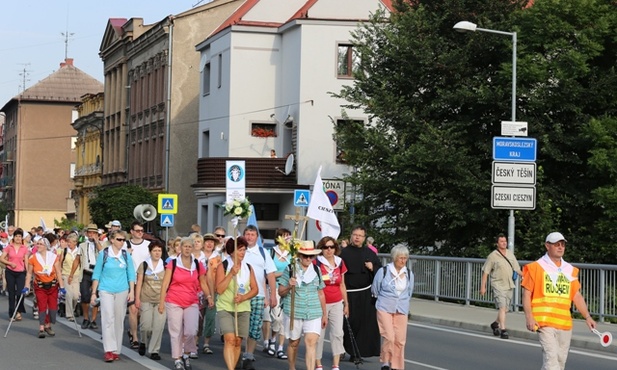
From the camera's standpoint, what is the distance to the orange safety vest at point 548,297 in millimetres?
11523

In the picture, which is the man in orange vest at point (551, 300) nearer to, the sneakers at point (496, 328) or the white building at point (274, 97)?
the sneakers at point (496, 328)

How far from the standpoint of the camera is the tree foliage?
30.3 metres

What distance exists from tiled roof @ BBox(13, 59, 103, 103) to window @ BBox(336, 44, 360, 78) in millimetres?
66281

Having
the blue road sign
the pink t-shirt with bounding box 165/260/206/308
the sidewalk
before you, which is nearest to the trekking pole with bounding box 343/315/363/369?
the pink t-shirt with bounding box 165/260/206/308

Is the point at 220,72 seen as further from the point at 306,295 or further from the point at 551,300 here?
the point at 551,300

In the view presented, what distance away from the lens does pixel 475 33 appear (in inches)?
1281

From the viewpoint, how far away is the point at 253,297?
46.5 ft

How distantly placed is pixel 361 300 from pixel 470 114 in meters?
17.7

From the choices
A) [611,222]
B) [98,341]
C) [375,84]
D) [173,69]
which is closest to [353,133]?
[375,84]

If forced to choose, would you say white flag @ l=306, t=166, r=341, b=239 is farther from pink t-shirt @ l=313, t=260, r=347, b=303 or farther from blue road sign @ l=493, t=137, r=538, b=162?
blue road sign @ l=493, t=137, r=538, b=162

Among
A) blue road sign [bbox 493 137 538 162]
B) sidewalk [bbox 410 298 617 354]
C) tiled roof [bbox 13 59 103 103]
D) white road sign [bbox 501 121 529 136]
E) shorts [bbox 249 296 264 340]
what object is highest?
tiled roof [bbox 13 59 103 103]

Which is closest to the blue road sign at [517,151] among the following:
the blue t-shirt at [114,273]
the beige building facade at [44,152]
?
the blue t-shirt at [114,273]

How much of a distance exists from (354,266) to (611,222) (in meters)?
15.3

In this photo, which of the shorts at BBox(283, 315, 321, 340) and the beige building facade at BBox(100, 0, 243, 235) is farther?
the beige building facade at BBox(100, 0, 243, 235)
